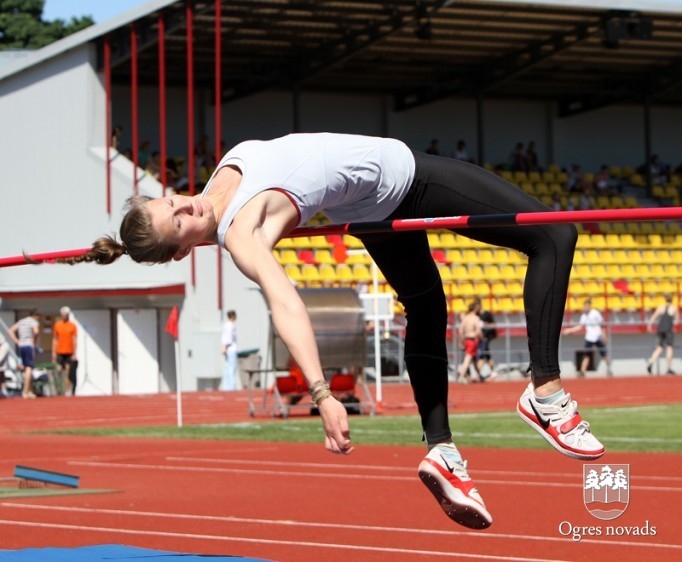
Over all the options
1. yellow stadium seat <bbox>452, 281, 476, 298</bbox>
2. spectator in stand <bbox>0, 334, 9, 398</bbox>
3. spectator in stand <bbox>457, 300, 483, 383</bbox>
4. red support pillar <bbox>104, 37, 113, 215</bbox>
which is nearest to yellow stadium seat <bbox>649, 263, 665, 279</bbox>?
yellow stadium seat <bbox>452, 281, 476, 298</bbox>

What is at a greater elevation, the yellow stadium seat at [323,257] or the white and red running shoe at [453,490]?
the yellow stadium seat at [323,257]

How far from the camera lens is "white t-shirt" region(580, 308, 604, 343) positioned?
27.5 metres

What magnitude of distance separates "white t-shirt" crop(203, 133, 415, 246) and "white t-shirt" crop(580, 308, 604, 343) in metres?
22.7

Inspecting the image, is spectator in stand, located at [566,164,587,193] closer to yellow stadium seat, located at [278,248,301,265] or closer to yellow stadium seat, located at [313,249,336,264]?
yellow stadium seat, located at [313,249,336,264]

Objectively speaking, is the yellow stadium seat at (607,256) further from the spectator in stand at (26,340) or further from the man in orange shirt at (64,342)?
the spectator in stand at (26,340)

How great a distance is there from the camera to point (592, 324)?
1079 inches

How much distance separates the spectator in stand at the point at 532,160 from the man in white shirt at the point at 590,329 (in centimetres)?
655

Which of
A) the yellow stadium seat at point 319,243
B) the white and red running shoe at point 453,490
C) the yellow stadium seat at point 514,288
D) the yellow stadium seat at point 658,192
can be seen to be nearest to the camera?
the white and red running shoe at point 453,490

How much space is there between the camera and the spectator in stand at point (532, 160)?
1342 inches

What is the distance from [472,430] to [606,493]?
7.62m

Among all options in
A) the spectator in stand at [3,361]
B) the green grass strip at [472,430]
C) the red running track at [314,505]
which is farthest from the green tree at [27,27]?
the red running track at [314,505]

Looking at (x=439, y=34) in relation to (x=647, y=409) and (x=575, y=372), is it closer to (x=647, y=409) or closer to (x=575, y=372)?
(x=575, y=372)

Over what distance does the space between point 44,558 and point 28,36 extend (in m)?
51.0

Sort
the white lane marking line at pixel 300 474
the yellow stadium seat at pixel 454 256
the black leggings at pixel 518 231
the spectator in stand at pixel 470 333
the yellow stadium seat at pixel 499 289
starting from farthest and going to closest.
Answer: the yellow stadium seat at pixel 454 256 < the yellow stadium seat at pixel 499 289 < the spectator in stand at pixel 470 333 < the white lane marking line at pixel 300 474 < the black leggings at pixel 518 231
